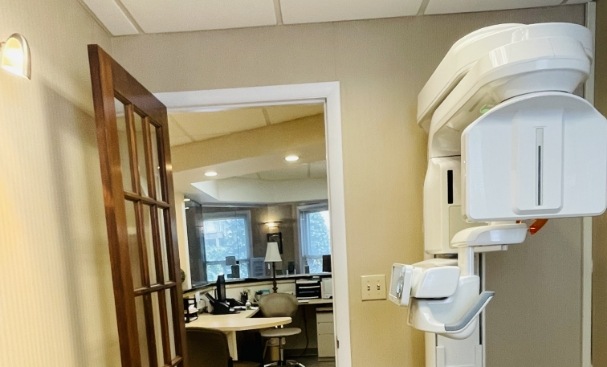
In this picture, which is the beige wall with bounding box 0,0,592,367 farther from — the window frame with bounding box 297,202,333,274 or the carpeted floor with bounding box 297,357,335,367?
the window frame with bounding box 297,202,333,274

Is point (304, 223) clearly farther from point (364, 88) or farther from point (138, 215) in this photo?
point (138, 215)

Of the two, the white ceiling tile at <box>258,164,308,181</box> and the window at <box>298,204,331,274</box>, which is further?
the window at <box>298,204,331,274</box>

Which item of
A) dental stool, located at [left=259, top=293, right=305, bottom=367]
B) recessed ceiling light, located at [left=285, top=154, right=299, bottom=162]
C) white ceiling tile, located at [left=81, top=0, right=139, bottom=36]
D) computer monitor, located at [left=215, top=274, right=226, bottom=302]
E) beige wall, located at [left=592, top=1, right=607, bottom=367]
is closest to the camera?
white ceiling tile, located at [left=81, top=0, right=139, bottom=36]

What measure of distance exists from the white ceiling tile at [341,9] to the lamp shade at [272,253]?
166 inches

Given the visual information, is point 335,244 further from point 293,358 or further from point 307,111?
point 293,358

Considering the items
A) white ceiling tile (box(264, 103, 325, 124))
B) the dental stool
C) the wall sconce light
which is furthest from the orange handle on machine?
the dental stool

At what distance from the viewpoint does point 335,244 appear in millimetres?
1754

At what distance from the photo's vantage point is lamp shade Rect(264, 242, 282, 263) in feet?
18.2

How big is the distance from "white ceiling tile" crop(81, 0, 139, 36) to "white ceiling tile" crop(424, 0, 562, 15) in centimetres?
119

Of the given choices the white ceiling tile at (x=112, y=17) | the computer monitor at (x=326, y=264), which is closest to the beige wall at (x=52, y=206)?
the white ceiling tile at (x=112, y=17)

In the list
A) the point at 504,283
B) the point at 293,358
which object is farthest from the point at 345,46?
the point at 293,358

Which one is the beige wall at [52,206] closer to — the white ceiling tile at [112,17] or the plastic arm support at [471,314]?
the white ceiling tile at [112,17]

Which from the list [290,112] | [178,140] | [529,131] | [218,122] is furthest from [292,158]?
[529,131]

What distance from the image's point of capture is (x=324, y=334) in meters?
4.96
